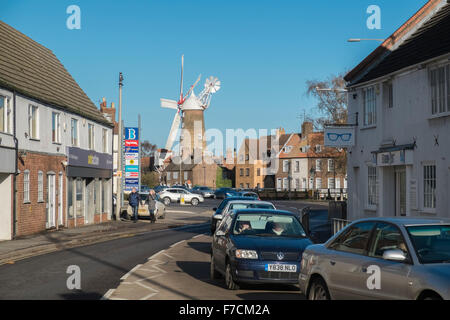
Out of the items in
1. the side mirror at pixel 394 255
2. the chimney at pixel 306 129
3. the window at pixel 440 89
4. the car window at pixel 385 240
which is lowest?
the side mirror at pixel 394 255

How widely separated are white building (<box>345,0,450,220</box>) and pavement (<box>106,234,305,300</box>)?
768cm

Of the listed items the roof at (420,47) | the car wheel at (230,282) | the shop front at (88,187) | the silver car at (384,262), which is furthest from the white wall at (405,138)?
the shop front at (88,187)

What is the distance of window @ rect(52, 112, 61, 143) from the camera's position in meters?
28.6

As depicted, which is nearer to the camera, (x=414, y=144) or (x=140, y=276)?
(x=140, y=276)

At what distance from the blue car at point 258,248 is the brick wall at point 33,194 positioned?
40.8ft

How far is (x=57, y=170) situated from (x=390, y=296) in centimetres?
2352

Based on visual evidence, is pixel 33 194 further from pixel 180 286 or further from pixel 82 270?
pixel 180 286

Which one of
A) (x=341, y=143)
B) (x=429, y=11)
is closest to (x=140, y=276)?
(x=341, y=143)

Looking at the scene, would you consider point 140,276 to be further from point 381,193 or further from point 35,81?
point 35,81

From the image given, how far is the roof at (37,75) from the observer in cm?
2491

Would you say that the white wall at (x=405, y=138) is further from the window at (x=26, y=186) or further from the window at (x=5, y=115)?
the window at (x=5, y=115)

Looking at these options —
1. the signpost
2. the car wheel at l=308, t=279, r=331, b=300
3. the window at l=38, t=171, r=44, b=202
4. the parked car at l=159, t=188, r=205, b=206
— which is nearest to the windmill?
the parked car at l=159, t=188, r=205, b=206

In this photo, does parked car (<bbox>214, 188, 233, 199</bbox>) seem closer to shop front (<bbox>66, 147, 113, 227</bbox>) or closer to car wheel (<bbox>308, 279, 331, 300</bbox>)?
shop front (<bbox>66, 147, 113, 227</bbox>)
